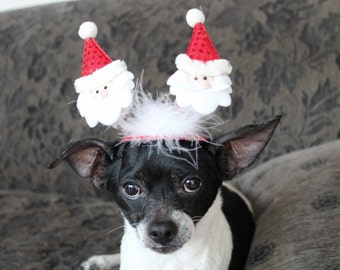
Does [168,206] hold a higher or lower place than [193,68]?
lower

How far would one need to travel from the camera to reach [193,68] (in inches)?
48.3

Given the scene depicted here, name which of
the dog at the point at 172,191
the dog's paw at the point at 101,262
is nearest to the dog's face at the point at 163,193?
the dog at the point at 172,191

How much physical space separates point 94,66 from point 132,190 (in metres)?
0.30

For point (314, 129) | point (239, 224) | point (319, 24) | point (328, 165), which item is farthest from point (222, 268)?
point (319, 24)

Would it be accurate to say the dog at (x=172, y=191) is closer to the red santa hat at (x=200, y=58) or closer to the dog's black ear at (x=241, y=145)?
the dog's black ear at (x=241, y=145)

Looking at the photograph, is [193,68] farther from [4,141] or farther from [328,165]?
[4,141]

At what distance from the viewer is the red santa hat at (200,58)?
1229 mm

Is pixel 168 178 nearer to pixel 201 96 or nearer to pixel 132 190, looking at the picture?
pixel 132 190

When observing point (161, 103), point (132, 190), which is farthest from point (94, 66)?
point (132, 190)

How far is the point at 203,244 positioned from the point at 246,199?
1.70 feet

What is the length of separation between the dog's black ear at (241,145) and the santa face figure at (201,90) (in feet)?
0.29

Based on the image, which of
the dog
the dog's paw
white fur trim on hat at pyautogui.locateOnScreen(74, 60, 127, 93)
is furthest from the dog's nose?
the dog's paw

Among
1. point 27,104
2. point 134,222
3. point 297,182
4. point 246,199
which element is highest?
point 27,104

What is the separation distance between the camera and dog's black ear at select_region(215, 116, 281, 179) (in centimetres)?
124
